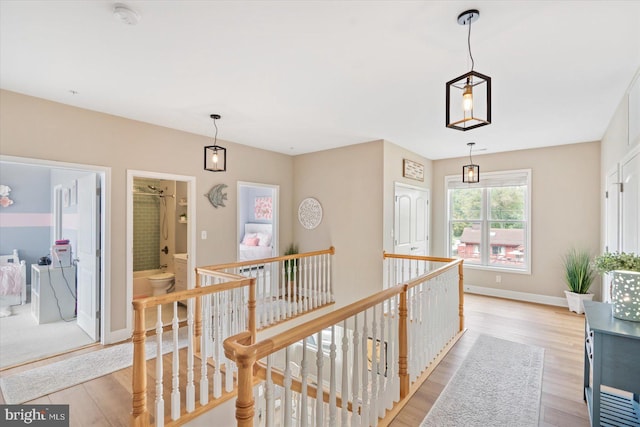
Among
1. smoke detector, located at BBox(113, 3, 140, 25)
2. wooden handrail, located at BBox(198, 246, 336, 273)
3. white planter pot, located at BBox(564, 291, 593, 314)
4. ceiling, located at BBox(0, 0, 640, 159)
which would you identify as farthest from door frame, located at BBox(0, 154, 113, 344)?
white planter pot, located at BBox(564, 291, 593, 314)

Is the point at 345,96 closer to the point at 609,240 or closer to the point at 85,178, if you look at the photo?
the point at 85,178

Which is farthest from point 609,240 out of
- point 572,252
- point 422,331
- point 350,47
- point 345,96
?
point 350,47

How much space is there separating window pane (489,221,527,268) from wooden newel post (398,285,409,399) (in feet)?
13.5

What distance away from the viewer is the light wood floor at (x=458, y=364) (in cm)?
224

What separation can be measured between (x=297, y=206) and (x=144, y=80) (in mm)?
3464

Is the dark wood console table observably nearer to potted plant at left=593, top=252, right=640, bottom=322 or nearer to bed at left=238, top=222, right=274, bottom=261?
potted plant at left=593, top=252, right=640, bottom=322

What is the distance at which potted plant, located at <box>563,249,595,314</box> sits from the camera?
4469 mm

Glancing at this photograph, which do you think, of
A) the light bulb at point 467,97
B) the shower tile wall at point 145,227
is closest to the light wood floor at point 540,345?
the light bulb at point 467,97

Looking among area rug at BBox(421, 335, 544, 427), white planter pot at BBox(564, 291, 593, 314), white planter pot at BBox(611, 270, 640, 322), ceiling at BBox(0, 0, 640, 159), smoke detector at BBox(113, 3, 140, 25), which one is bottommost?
area rug at BBox(421, 335, 544, 427)

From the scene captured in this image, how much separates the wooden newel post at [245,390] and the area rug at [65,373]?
2.44m

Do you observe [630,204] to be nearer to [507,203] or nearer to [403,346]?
[403,346]

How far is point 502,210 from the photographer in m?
5.56

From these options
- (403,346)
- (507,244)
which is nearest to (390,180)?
(507,244)

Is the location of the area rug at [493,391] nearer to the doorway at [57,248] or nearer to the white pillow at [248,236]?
the doorway at [57,248]
